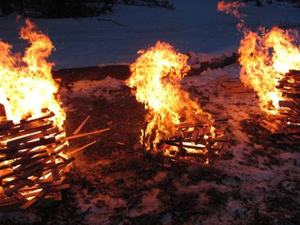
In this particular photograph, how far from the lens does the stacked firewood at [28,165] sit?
18.0 feet

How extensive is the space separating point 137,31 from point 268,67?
9785mm

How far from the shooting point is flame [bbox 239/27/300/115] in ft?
28.6

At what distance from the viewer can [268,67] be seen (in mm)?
11352

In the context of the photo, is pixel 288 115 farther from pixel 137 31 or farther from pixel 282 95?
pixel 137 31

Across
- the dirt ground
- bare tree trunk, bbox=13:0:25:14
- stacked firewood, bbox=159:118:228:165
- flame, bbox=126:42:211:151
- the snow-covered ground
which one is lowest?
the dirt ground

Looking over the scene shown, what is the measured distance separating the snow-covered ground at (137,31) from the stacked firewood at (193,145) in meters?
6.91

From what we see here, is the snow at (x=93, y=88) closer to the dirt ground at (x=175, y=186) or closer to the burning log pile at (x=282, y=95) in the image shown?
the dirt ground at (x=175, y=186)

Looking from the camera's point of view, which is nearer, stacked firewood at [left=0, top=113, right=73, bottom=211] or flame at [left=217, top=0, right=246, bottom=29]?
stacked firewood at [left=0, top=113, right=73, bottom=211]

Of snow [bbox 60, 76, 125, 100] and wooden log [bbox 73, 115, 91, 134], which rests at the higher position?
snow [bbox 60, 76, 125, 100]

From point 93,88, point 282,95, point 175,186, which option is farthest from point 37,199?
point 282,95

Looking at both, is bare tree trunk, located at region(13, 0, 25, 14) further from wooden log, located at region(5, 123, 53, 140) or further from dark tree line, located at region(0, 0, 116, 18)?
wooden log, located at region(5, 123, 53, 140)

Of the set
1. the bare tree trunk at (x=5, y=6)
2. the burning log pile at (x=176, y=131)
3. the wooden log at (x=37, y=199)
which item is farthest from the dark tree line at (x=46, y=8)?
the wooden log at (x=37, y=199)

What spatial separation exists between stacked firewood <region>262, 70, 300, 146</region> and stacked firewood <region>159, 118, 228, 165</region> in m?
1.75

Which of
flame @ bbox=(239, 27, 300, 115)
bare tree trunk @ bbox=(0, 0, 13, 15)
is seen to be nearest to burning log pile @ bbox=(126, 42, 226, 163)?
flame @ bbox=(239, 27, 300, 115)
